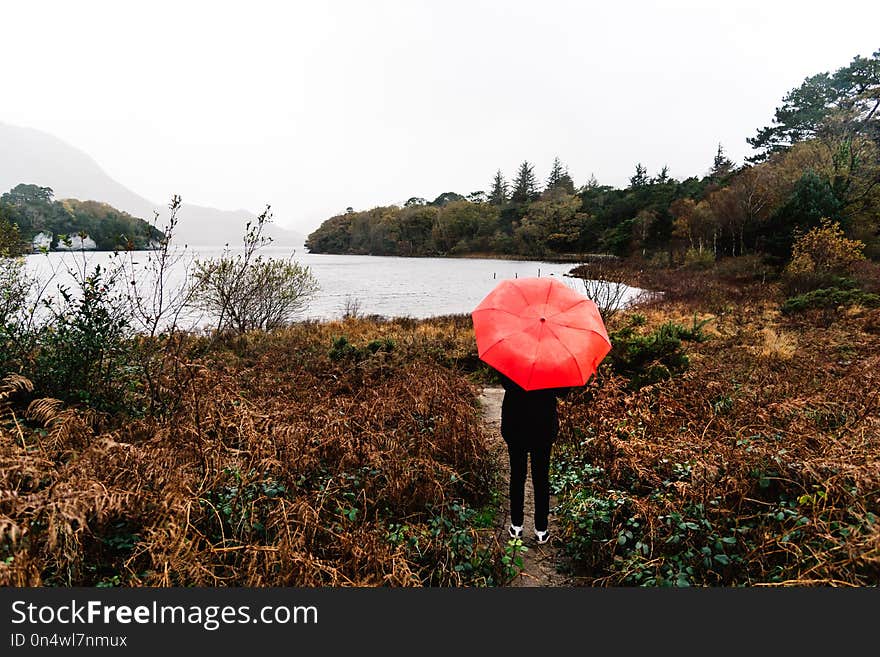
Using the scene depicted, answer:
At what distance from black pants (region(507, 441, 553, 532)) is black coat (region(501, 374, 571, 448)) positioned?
130 mm

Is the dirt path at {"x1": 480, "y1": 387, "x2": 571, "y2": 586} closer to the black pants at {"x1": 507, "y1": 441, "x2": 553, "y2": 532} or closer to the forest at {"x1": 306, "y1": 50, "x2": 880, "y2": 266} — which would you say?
the black pants at {"x1": 507, "y1": 441, "x2": 553, "y2": 532}

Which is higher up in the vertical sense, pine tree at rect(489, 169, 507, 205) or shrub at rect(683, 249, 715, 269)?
pine tree at rect(489, 169, 507, 205)

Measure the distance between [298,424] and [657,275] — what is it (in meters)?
36.6

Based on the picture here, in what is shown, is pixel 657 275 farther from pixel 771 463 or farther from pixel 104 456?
pixel 104 456

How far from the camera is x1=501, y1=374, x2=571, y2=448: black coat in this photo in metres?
3.13

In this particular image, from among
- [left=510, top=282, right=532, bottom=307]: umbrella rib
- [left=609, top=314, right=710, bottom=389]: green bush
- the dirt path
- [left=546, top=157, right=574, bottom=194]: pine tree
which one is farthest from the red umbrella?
[left=546, top=157, right=574, bottom=194]: pine tree

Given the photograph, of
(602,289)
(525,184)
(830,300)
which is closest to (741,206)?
(830,300)

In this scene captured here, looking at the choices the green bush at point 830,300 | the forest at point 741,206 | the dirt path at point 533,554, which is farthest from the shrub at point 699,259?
the dirt path at point 533,554

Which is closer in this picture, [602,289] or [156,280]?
[156,280]

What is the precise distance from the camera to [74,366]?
16.6 ft

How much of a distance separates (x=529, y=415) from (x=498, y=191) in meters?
120

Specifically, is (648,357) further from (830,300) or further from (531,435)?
(830,300)

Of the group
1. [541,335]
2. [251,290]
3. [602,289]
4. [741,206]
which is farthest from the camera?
[741,206]

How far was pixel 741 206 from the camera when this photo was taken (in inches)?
1359
